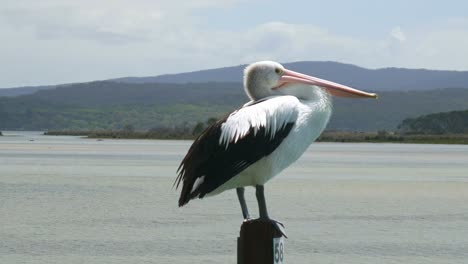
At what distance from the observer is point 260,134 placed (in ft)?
15.2

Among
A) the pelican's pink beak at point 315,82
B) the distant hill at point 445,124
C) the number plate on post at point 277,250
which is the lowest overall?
the distant hill at point 445,124

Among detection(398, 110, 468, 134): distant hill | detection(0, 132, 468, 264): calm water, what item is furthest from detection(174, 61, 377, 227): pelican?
detection(398, 110, 468, 134): distant hill

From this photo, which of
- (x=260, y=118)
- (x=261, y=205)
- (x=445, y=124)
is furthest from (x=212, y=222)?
(x=445, y=124)

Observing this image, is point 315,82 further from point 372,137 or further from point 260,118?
point 372,137

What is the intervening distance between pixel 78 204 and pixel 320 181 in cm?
1091

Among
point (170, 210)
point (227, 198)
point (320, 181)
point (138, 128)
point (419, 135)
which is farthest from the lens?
point (138, 128)

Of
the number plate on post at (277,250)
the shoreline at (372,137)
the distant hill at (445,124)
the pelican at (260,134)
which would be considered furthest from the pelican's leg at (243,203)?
the distant hill at (445,124)

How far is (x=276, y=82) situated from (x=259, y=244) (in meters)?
1.12

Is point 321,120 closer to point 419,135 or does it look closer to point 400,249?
point 400,249

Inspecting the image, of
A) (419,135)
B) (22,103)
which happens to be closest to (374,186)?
(419,135)

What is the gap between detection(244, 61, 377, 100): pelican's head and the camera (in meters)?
4.80

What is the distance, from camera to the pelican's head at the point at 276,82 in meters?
4.80

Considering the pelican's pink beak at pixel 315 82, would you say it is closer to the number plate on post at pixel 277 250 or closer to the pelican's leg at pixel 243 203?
the pelican's leg at pixel 243 203

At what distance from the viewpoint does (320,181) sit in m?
28.9
